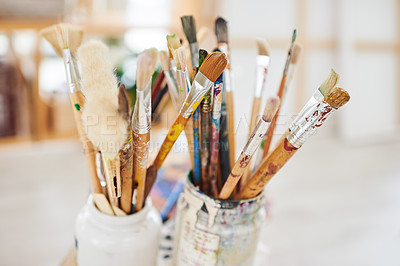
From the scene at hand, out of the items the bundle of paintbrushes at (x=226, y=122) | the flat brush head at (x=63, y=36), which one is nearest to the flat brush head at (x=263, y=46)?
the bundle of paintbrushes at (x=226, y=122)

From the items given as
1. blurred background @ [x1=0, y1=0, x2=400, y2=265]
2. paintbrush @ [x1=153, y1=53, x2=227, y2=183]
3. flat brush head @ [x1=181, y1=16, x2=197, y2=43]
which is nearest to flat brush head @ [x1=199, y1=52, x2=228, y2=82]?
paintbrush @ [x1=153, y1=53, x2=227, y2=183]

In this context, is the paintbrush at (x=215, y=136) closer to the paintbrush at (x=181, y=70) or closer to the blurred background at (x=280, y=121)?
the paintbrush at (x=181, y=70)

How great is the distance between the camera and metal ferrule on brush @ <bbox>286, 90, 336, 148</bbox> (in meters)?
0.36

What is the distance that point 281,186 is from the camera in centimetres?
124

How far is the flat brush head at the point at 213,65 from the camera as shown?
13.7 inches

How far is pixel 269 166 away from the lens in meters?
0.41

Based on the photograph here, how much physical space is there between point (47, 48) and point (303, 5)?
132 cm

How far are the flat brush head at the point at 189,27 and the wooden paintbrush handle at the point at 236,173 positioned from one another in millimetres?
160

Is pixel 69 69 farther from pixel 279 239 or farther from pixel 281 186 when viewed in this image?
pixel 281 186

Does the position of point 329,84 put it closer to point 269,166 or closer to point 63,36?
point 269,166

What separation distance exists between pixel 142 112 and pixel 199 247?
0.60ft

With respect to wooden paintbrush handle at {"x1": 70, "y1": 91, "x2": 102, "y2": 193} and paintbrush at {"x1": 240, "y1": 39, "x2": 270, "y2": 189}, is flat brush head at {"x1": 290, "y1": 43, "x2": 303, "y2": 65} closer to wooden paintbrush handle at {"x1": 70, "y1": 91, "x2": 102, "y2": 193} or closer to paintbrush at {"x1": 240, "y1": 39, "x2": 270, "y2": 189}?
A: paintbrush at {"x1": 240, "y1": 39, "x2": 270, "y2": 189}

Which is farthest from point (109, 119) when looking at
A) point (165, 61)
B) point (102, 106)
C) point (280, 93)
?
point (280, 93)

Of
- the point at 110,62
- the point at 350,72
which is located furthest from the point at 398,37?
the point at 110,62
